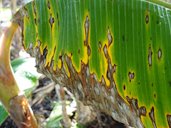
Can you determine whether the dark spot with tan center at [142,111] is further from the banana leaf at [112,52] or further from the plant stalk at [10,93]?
the plant stalk at [10,93]

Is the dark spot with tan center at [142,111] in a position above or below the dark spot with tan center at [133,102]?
below

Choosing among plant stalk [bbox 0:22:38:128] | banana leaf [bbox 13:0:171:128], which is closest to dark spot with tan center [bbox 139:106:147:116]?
banana leaf [bbox 13:0:171:128]

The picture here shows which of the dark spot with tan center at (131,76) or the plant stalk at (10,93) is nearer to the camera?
the dark spot with tan center at (131,76)

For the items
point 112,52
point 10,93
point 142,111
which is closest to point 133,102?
point 142,111

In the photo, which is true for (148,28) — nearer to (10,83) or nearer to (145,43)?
(145,43)

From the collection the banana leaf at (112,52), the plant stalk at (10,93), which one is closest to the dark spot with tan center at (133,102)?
the banana leaf at (112,52)

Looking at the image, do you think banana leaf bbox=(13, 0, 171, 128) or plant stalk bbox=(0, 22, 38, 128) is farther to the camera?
plant stalk bbox=(0, 22, 38, 128)

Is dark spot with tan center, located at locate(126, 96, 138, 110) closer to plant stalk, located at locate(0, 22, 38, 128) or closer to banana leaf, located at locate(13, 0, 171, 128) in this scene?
banana leaf, located at locate(13, 0, 171, 128)

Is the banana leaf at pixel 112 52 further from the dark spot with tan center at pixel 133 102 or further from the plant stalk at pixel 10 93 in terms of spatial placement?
the plant stalk at pixel 10 93

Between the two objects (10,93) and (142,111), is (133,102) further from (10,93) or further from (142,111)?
(10,93)

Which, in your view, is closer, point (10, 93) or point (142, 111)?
point (142, 111)

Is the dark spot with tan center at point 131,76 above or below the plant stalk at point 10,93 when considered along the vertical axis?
above

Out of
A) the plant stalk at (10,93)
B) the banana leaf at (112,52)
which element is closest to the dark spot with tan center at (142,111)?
the banana leaf at (112,52)
